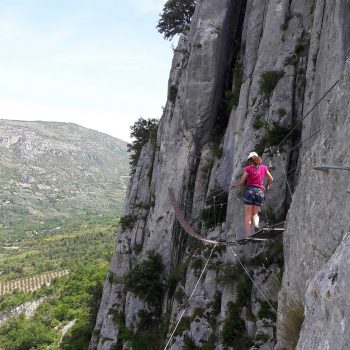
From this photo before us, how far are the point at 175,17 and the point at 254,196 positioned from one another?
27491 millimetres

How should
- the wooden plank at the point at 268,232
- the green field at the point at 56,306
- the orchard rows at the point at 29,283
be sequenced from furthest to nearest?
the orchard rows at the point at 29,283 → the green field at the point at 56,306 → the wooden plank at the point at 268,232

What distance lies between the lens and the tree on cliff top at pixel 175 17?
35.2 m

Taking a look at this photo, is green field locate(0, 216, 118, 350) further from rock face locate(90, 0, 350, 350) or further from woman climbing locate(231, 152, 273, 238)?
woman climbing locate(231, 152, 273, 238)

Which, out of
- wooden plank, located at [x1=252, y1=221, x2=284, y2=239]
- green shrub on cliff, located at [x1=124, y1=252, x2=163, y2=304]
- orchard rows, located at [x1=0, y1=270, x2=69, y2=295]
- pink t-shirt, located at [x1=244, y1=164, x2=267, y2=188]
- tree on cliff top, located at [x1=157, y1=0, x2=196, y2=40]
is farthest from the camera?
orchard rows, located at [x1=0, y1=270, x2=69, y2=295]

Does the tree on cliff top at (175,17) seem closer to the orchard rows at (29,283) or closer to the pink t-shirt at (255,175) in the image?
the pink t-shirt at (255,175)

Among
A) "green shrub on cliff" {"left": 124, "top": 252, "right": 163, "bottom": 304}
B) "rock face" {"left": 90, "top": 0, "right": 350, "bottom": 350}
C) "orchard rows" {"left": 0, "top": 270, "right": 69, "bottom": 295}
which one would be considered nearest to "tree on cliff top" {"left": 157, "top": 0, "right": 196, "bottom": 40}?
"rock face" {"left": 90, "top": 0, "right": 350, "bottom": 350}

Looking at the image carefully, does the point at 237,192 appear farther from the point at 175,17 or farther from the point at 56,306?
the point at 56,306

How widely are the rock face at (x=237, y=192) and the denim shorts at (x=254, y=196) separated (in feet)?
5.97

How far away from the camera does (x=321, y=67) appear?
13.8m

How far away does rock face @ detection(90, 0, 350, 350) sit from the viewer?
300 inches

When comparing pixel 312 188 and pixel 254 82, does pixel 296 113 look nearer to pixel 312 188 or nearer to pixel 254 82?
pixel 254 82

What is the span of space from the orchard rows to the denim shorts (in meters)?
133

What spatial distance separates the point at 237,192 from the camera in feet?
56.1

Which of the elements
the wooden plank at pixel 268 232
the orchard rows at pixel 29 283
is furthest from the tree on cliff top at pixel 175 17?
the orchard rows at pixel 29 283
